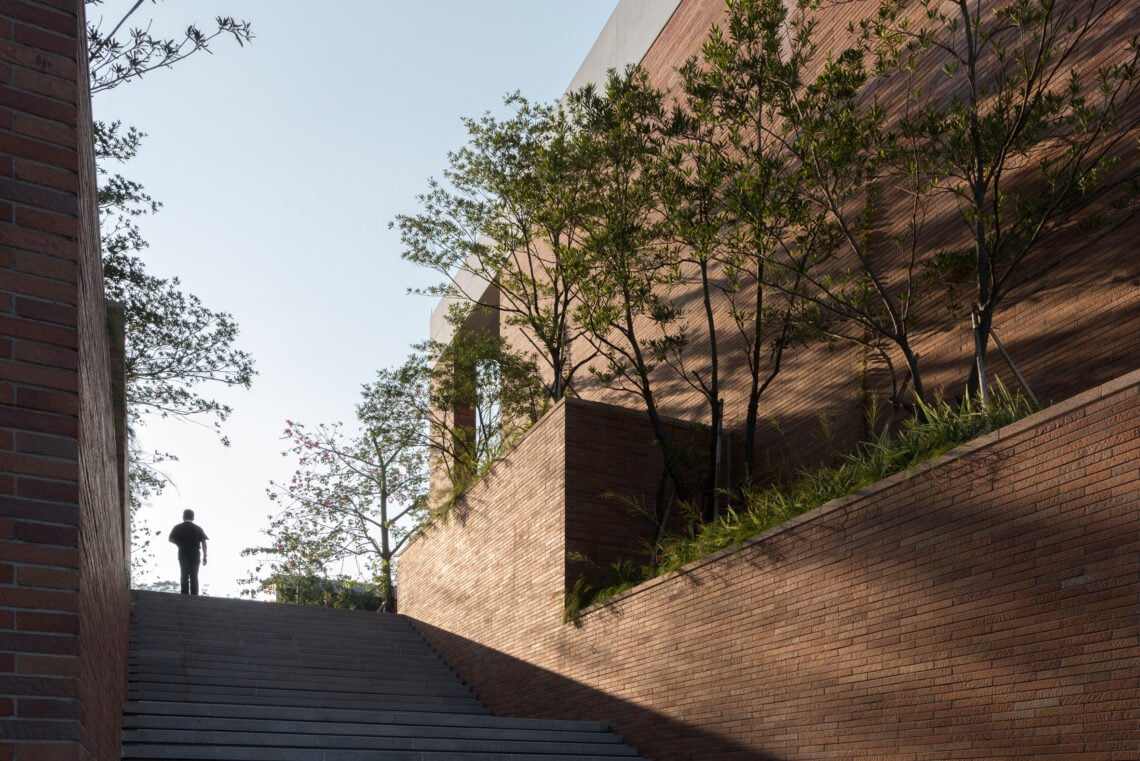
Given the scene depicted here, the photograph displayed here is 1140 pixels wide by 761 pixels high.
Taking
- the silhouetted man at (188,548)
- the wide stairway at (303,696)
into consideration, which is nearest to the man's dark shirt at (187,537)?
the silhouetted man at (188,548)

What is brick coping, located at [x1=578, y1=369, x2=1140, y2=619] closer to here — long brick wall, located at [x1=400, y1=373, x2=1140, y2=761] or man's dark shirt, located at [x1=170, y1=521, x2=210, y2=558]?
long brick wall, located at [x1=400, y1=373, x2=1140, y2=761]

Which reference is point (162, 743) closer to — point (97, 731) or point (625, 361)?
point (97, 731)

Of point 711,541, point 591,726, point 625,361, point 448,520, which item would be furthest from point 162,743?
point 625,361

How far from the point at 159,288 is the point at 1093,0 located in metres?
10.3

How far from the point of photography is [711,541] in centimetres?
928

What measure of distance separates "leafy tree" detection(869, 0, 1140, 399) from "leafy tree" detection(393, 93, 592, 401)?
13.4 ft

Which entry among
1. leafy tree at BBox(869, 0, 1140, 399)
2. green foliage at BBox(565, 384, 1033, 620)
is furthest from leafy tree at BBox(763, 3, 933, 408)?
green foliage at BBox(565, 384, 1033, 620)

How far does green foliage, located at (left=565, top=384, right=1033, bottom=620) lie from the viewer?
23.1 feet

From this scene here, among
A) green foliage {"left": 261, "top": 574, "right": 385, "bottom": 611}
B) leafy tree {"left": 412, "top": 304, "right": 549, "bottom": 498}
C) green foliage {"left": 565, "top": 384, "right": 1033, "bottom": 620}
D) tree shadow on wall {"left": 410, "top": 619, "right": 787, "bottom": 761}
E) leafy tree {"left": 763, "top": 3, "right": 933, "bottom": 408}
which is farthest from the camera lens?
green foliage {"left": 261, "top": 574, "right": 385, "bottom": 611}

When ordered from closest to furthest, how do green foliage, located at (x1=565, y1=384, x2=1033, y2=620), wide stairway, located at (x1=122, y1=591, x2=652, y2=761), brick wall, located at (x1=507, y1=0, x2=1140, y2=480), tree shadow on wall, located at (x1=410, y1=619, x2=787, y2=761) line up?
green foliage, located at (x1=565, y1=384, x2=1033, y2=620)
brick wall, located at (x1=507, y1=0, x2=1140, y2=480)
wide stairway, located at (x1=122, y1=591, x2=652, y2=761)
tree shadow on wall, located at (x1=410, y1=619, x2=787, y2=761)

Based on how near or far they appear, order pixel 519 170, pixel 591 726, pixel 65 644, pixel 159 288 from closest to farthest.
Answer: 1. pixel 65 644
2. pixel 591 726
3. pixel 159 288
4. pixel 519 170

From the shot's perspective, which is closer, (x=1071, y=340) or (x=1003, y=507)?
(x=1003, y=507)

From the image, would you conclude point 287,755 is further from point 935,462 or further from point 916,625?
point 935,462

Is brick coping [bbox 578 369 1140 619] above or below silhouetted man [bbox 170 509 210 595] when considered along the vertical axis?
below
